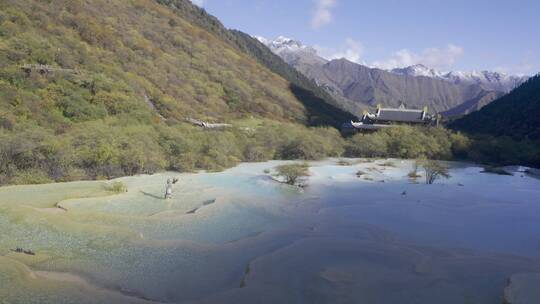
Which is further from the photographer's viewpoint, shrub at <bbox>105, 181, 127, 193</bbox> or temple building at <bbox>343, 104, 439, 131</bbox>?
temple building at <bbox>343, 104, 439, 131</bbox>

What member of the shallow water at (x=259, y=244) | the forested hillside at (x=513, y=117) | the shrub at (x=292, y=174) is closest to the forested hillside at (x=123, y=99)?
the shallow water at (x=259, y=244)

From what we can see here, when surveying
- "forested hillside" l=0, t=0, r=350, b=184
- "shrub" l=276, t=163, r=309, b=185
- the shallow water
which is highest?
"forested hillside" l=0, t=0, r=350, b=184

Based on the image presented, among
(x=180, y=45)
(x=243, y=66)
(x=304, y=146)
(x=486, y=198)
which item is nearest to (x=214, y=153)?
(x=304, y=146)

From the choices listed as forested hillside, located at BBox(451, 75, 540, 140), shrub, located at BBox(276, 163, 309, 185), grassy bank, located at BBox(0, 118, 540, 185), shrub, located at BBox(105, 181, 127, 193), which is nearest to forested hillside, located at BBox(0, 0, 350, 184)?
grassy bank, located at BBox(0, 118, 540, 185)

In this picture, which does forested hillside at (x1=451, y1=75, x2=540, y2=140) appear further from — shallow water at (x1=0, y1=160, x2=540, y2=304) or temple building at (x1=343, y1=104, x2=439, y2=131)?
shallow water at (x1=0, y1=160, x2=540, y2=304)

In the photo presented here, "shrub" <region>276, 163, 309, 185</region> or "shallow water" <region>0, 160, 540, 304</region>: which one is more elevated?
"shrub" <region>276, 163, 309, 185</region>

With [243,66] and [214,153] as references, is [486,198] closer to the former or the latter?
[214,153]

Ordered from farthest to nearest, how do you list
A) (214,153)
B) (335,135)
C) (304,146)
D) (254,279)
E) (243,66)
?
(243,66), (335,135), (304,146), (214,153), (254,279)

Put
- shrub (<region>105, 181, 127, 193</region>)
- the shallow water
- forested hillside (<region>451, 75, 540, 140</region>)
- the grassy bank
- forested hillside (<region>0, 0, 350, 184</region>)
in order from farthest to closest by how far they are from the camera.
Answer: forested hillside (<region>451, 75, 540, 140</region>) → forested hillside (<region>0, 0, 350, 184</region>) → the grassy bank → shrub (<region>105, 181, 127, 193</region>) → the shallow water
